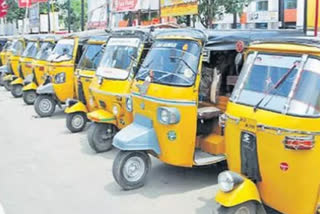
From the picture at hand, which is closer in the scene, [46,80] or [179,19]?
[46,80]

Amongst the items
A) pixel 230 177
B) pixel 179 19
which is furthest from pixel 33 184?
pixel 179 19

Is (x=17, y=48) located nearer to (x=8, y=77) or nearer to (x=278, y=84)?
(x=8, y=77)

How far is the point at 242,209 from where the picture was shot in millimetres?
4547

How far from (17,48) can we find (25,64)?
7.64 feet

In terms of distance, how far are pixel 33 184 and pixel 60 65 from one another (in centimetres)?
504

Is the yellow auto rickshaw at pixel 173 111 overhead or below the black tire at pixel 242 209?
overhead

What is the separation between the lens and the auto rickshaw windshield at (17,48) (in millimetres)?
16484

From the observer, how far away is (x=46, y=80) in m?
11.8

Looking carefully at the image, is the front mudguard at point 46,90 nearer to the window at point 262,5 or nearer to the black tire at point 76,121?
the black tire at point 76,121

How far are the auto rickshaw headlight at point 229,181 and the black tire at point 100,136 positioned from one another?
391 cm

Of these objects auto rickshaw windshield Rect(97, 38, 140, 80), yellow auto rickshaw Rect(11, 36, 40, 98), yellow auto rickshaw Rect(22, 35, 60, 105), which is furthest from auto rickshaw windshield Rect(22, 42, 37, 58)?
auto rickshaw windshield Rect(97, 38, 140, 80)

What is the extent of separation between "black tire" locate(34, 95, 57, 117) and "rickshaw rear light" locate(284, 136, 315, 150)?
853cm

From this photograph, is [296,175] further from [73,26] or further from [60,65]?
[73,26]

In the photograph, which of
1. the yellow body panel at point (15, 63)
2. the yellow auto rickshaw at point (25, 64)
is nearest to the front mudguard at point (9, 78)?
the yellow body panel at point (15, 63)
